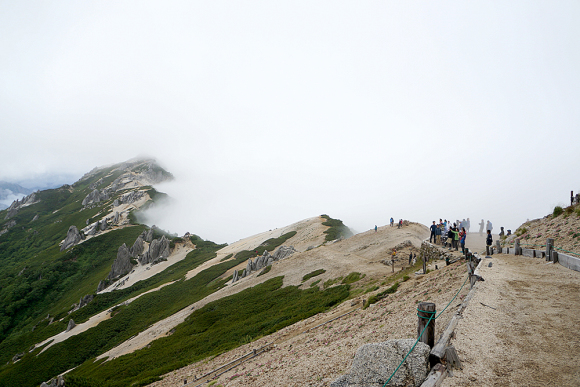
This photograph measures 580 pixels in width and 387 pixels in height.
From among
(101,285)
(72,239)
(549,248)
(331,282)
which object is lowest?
(101,285)

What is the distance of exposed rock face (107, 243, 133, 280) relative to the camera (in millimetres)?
113188

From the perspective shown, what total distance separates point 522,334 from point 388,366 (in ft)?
18.9

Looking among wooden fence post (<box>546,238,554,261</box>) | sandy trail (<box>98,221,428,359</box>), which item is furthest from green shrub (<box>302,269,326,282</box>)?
wooden fence post (<box>546,238,554,261</box>)

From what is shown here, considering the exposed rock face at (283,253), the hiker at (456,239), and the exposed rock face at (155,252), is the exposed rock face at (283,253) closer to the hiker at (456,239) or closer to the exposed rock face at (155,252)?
the hiker at (456,239)

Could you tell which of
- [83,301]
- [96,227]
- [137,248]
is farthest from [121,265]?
[96,227]

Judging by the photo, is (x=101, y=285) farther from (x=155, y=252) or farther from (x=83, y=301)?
(x=155, y=252)

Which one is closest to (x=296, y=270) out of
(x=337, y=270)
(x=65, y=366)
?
(x=337, y=270)

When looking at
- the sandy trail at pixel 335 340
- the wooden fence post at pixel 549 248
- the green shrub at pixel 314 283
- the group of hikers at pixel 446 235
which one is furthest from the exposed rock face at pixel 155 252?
A: the wooden fence post at pixel 549 248

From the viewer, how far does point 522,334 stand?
9.34 metres

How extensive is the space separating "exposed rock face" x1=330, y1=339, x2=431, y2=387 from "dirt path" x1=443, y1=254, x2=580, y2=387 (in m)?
0.79

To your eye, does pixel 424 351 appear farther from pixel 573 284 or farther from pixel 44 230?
pixel 44 230

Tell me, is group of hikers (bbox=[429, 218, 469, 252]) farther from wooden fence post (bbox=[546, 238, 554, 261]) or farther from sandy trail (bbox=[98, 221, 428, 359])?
wooden fence post (bbox=[546, 238, 554, 261])

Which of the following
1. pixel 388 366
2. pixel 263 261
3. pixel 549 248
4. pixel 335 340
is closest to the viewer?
pixel 388 366

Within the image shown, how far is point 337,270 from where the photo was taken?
138 ft
